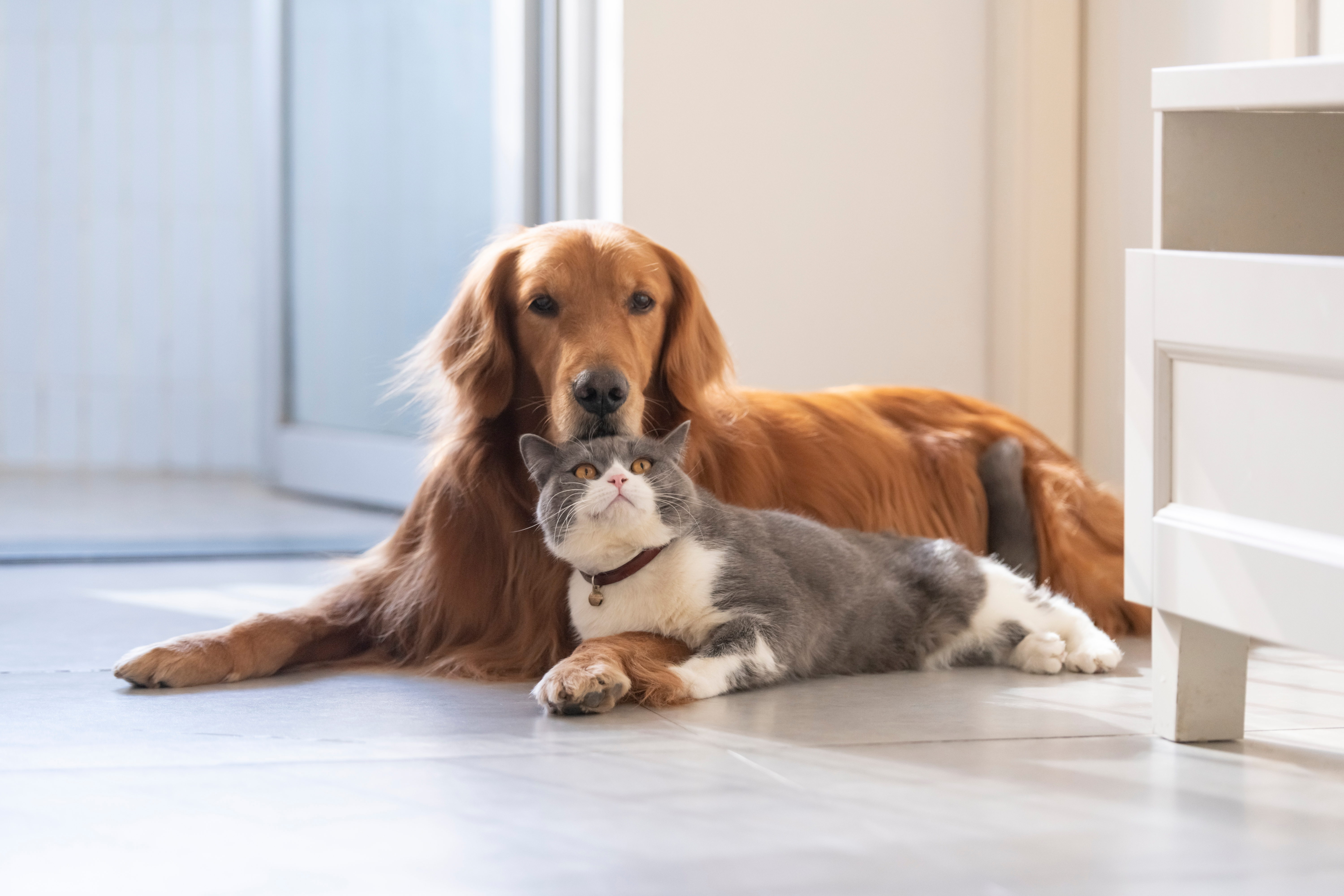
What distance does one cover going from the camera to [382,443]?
404 cm

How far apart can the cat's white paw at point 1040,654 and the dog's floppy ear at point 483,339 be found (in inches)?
32.1

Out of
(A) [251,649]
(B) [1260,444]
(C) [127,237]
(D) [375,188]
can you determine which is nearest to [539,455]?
(A) [251,649]

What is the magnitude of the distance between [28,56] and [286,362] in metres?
1.61

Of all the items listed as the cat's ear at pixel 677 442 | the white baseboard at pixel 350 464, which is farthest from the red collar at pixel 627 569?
the white baseboard at pixel 350 464

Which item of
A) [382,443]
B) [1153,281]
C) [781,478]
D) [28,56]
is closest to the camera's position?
[1153,281]

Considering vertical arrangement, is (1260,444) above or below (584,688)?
above

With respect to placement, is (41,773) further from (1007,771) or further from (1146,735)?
(1146,735)

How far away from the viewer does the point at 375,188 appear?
4.22m

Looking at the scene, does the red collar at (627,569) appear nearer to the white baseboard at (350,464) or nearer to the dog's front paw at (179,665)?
the dog's front paw at (179,665)

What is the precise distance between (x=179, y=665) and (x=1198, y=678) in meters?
1.29

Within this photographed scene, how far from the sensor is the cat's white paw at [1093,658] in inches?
80.4

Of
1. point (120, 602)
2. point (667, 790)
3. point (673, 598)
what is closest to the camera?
point (667, 790)

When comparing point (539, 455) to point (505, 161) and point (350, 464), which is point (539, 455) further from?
point (350, 464)

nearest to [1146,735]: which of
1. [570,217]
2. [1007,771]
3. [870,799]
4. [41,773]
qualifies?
[1007,771]
